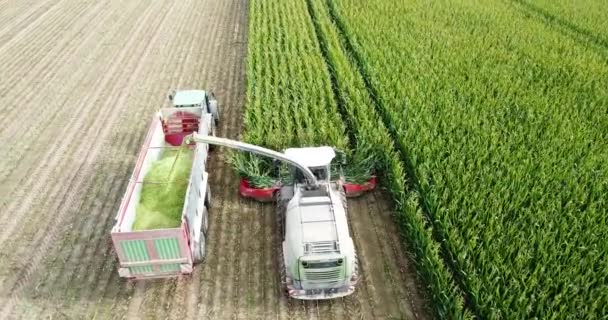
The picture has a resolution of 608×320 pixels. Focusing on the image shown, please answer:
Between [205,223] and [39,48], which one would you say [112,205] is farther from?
[39,48]

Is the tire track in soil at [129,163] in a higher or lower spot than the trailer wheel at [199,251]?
lower

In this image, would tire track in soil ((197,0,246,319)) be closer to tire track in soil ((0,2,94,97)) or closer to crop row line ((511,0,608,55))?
tire track in soil ((0,2,94,97))

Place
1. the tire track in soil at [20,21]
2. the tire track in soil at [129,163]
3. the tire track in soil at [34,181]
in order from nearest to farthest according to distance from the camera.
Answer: the tire track in soil at [129,163] < the tire track in soil at [34,181] < the tire track in soil at [20,21]

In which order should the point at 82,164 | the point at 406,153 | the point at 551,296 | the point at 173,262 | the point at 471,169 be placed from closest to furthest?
1. the point at 551,296
2. the point at 173,262
3. the point at 471,169
4. the point at 406,153
5. the point at 82,164

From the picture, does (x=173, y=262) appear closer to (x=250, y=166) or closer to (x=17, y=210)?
(x=250, y=166)

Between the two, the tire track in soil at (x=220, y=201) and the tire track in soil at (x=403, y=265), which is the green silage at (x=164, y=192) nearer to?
the tire track in soil at (x=220, y=201)

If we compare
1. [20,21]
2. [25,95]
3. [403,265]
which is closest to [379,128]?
[403,265]

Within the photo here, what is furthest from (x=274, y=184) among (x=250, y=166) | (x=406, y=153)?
(x=406, y=153)

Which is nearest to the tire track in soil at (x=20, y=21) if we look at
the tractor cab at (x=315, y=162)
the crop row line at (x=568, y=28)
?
the tractor cab at (x=315, y=162)
